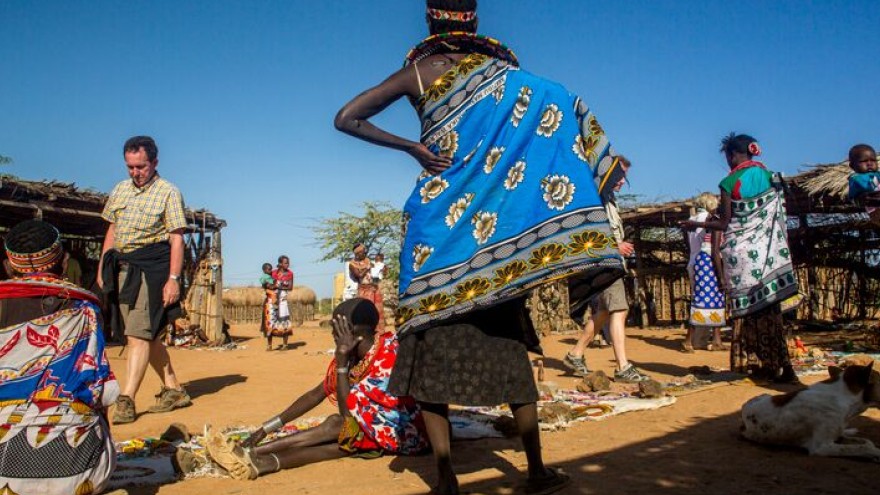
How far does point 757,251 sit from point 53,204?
12360 mm

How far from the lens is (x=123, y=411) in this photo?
4.59 metres

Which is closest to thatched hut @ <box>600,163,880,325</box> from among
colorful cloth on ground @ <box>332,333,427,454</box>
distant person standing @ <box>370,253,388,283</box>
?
distant person standing @ <box>370,253,388,283</box>

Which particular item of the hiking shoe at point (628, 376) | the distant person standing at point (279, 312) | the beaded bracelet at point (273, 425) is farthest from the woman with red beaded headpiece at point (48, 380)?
the distant person standing at point (279, 312)

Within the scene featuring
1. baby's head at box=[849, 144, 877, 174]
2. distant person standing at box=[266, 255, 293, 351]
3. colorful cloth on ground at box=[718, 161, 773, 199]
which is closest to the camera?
baby's head at box=[849, 144, 877, 174]

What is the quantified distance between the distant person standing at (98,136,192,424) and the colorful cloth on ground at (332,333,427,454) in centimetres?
233

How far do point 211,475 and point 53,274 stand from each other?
1252 millimetres

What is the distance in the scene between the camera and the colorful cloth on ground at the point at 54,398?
2307 mm

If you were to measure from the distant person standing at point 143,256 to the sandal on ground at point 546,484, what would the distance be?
3466 mm

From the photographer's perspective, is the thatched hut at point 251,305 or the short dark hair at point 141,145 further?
the thatched hut at point 251,305

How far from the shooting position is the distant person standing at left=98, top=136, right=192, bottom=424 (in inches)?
190

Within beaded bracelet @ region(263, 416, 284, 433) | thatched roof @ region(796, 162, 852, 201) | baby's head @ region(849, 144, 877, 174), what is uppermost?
thatched roof @ region(796, 162, 852, 201)

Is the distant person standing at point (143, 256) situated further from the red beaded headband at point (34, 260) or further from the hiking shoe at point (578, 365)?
the hiking shoe at point (578, 365)

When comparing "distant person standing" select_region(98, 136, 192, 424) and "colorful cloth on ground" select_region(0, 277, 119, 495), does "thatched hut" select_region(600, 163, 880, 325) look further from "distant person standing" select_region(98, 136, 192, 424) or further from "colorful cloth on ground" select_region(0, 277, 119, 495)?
"colorful cloth on ground" select_region(0, 277, 119, 495)

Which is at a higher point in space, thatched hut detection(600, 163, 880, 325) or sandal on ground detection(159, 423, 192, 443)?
thatched hut detection(600, 163, 880, 325)
